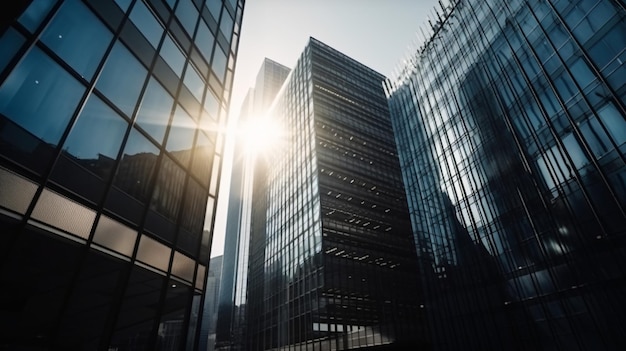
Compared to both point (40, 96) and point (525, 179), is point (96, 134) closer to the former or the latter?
point (40, 96)

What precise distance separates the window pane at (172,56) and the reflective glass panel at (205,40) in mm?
1768

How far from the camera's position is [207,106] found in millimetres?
13805

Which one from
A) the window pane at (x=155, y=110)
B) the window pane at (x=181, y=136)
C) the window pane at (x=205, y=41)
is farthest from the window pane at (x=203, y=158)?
the window pane at (x=205, y=41)

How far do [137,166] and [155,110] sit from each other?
215cm

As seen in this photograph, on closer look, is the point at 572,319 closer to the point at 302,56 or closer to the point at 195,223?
the point at 195,223

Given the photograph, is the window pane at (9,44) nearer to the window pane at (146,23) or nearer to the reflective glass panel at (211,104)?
the window pane at (146,23)

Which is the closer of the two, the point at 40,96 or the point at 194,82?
the point at 40,96

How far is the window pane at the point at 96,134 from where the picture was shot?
7434mm

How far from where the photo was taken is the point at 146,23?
10.8m

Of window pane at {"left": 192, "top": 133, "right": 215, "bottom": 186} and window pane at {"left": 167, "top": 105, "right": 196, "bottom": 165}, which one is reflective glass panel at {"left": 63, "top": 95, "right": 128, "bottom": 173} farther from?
window pane at {"left": 192, "top": 133, "right": 215, "bottom": 186}

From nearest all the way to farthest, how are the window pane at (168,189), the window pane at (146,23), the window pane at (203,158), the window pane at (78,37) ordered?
the window pane at (78,37) < the window pane at (168,189) < the window pane at (146,23) < the window pane at (203,158)

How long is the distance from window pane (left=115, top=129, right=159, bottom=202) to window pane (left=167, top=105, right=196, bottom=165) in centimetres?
102

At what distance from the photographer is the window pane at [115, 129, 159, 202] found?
8.76 m

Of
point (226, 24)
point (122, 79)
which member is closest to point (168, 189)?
point (122, 79)
